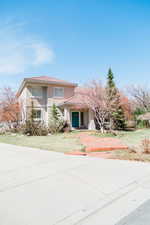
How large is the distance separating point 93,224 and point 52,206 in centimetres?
89

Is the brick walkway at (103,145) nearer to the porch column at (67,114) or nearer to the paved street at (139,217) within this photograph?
the paved street at (139,217)

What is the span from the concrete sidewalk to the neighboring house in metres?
14.8

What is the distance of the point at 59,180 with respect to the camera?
4.35 metres

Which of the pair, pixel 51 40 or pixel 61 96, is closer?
pixel 51 40

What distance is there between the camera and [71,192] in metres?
3.62

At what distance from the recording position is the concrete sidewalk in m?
2.69

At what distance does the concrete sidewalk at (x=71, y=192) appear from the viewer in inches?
106

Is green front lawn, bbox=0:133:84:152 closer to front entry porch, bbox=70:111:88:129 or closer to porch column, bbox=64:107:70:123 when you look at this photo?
porch column, bbox=64:107:70:123

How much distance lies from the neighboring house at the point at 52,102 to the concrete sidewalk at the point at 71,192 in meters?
14.8

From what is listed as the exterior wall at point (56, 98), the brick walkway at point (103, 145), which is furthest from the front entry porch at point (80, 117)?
the brick walkway at point (103, 145)

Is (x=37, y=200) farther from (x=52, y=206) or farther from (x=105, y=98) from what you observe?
(x=105, y=98)

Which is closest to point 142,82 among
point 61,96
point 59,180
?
point 61,96

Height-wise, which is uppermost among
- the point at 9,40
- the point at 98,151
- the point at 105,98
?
the point at 9,40

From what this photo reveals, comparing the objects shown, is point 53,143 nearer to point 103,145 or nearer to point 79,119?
point 103,145
